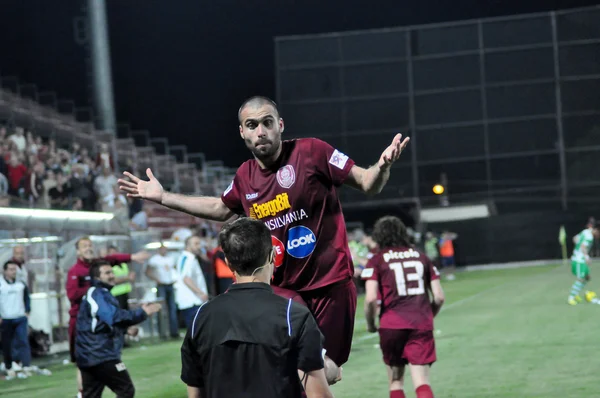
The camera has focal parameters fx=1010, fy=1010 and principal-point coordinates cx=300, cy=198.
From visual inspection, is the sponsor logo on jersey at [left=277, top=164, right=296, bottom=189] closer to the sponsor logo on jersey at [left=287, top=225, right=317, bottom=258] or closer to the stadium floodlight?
the sponsor logo on jersey at [left=287, top=225, right=317, bottom=258]

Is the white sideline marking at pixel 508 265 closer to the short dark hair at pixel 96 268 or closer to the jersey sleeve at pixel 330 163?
the short dark hair at pixel 96 268

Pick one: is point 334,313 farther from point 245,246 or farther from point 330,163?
point 245,246

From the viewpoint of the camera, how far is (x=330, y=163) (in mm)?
5598

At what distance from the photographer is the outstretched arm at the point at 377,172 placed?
17.7ft

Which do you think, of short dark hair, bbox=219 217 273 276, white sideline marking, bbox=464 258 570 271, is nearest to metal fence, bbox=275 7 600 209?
white sideline marking, bbox=464 258 570 271

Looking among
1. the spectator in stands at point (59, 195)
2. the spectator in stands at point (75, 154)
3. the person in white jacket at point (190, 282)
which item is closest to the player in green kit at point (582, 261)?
the person in white jacket at point (190, 282)

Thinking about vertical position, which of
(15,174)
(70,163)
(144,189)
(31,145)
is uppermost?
(31,145)

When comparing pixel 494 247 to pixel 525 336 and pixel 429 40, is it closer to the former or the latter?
pixel 429 40

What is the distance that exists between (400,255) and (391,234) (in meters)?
0.22

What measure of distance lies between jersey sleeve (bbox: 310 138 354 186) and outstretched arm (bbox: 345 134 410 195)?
0.14ft

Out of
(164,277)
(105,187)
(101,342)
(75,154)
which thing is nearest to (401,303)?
(101,342)

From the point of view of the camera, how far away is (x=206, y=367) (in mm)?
4258

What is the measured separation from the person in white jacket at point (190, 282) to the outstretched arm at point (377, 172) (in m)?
12.9

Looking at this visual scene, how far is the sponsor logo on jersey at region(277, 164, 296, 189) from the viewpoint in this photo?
5.57 m
